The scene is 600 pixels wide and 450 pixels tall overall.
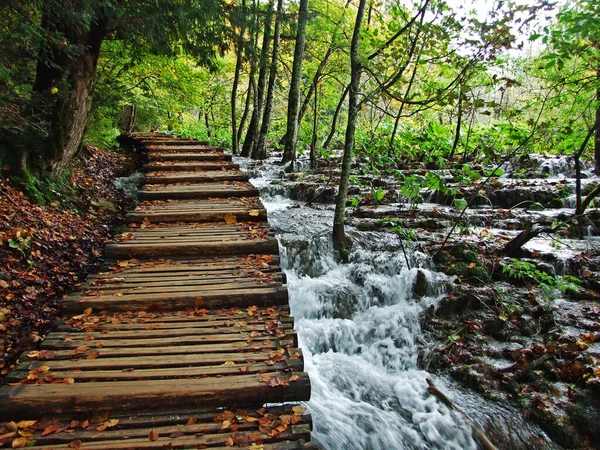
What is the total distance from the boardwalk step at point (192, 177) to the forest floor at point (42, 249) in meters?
1.03

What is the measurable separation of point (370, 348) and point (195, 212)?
11.3ft

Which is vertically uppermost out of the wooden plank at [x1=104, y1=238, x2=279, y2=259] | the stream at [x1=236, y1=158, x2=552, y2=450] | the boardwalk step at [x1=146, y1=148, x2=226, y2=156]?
the boardwalk step at [x1=146, y1=148, x2=226, y2=156]

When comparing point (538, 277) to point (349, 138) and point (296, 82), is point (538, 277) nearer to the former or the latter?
point (349, 138)

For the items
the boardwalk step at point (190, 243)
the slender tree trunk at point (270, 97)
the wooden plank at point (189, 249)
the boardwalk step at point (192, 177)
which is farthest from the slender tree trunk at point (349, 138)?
the slender tree trunk at point (270, 97)

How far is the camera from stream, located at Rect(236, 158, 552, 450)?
386 cm

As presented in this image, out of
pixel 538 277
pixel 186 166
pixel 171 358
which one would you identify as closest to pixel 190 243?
pixel 171 358

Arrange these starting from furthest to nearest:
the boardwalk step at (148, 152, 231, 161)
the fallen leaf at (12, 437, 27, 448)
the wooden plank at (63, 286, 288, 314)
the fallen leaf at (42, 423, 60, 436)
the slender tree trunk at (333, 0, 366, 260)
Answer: the boardwalk step at (148, 152, 231, 161), the slender tree trunk at (333, 0, 366, 260), the wooden plank at (63, 286, 288, 314), the fallen leaf at (42, 423, 60, 436), the fallen leaf at (12, 437, 27, 448)

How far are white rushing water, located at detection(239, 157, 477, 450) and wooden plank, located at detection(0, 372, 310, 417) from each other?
52.8 inches

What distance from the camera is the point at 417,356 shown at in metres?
4.89

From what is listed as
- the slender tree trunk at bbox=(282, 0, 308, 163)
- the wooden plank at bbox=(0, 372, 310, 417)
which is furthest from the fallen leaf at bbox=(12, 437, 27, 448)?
the slender tree trunk at bbox=(282, 0, 308, 163)

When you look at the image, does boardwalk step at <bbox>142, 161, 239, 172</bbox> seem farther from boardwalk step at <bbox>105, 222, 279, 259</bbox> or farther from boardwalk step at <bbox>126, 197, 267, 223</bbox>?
boardwalk step at <bbox>105, 222, 279, 259</bbox>

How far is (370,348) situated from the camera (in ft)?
16.8

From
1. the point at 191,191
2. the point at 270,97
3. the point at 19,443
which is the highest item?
the point at 270,97

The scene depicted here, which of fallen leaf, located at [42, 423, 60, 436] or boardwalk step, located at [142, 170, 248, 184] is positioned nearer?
fallen leaf, located at [42, 423, 60, 436]
